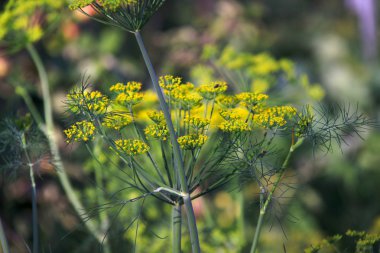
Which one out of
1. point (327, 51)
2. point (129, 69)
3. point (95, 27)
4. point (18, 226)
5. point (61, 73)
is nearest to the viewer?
point (18, 226)

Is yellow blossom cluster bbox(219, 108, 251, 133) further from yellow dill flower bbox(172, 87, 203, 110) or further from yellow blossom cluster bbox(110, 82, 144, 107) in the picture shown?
yellow blossom cluster bbox(110, 82, 144, 107)

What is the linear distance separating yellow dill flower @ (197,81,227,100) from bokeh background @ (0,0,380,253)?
0.50m

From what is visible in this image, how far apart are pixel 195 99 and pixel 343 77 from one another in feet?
24.5

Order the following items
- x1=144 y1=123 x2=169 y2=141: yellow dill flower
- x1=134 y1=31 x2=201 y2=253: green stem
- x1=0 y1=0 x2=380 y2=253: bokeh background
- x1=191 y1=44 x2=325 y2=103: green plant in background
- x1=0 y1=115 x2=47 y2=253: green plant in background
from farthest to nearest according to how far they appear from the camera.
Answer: x1=0 y1=0 x2=380 y2=253: bokeh background → x1=191 y1=44 x2=325 y2=103: green plant in background → x1=0 y1=115 x2=47 y2=253: green plant in background → x1=144 y1=123 x2=169 y2=141: yellow dill flower → x1=134 y1=31 x2=201 y2=253: green stem

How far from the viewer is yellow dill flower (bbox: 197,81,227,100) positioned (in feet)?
6.40

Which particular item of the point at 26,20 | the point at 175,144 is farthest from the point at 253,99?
the point at 26,20

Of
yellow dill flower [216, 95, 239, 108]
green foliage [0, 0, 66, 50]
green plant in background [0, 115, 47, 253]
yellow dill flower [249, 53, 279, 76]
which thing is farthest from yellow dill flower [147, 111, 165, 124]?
yellow dill flower [249, 53, 279, 76]

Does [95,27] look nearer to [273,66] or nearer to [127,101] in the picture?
[273,66]

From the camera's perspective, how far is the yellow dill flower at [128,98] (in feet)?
6.15

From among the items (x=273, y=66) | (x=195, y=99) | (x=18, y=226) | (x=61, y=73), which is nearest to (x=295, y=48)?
(x=61, y=73)

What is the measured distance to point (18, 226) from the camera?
4637mm

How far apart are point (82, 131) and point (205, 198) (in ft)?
4.42

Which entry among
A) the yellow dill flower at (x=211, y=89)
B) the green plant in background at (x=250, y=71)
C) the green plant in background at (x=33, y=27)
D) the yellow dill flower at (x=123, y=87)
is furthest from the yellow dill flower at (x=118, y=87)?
the green plant in background at (x=250, y=71)

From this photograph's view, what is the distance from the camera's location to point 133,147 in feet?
5.83
